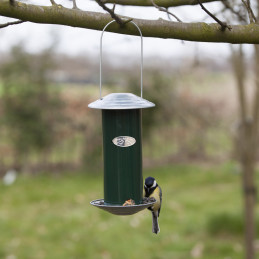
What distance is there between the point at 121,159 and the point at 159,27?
2.55ft

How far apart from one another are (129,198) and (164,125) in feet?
25.8

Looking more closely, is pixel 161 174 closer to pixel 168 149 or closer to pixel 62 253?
pixel 168 149

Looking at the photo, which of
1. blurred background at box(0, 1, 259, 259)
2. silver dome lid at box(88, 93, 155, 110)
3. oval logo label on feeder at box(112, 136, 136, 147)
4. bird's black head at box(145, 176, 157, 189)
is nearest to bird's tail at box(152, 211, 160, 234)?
bird's black head at box(145, 176, 157, 189)

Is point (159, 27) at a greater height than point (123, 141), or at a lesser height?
greater

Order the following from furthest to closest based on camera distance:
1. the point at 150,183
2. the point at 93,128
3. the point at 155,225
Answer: the point at 93,128 < the point at 155,225 < the point at 150,183

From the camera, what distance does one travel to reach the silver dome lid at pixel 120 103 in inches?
91.9

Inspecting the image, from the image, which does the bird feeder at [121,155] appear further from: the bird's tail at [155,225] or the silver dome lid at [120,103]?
the bird's tail at [155,225]

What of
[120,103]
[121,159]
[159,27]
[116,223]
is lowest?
[116,223]

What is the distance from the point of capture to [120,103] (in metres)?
2.39

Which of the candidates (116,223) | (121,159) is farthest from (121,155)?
(116,223)

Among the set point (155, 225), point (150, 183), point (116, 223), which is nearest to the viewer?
point (150, 183)

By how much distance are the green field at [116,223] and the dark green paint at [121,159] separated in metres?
3.46

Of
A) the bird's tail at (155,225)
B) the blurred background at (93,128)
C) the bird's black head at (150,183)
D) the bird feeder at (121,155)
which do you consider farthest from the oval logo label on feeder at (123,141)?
the blurred background at (93,128)

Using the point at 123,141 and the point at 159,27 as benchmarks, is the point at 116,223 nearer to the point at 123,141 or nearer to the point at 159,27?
the point at 123,141
